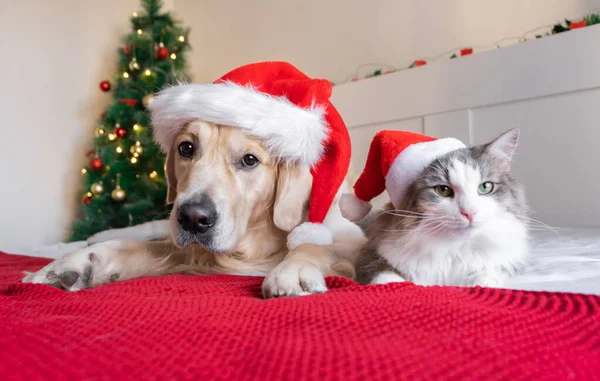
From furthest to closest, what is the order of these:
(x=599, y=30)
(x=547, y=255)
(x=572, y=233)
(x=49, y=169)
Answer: (x=49, y=169) → (x=599, y=30) → (x=572, y=233) → (x=547, y=255)

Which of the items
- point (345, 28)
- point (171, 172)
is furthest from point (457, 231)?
point (345, 28)

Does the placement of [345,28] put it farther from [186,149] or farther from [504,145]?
[504,145]

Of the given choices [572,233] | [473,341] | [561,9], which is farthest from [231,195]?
[561,9]

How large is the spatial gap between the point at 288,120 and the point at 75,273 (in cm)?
74

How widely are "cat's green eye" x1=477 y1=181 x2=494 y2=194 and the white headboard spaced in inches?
57.4

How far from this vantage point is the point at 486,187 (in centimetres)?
102

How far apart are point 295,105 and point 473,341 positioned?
3.67 ft

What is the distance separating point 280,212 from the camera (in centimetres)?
143

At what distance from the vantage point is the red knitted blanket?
1.37ft

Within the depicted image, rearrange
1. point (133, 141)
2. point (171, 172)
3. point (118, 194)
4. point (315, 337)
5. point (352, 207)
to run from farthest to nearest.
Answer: point (133, 141)
point (118, 194)
point (171, 172)
point (352, 207)
point (315, 337)

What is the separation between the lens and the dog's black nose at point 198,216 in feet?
3.86

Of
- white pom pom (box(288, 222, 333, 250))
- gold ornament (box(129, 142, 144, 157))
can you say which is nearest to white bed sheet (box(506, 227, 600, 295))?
white pom pom (box(288, 222, 333, 250))

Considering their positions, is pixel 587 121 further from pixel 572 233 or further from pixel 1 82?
pixel 1 82

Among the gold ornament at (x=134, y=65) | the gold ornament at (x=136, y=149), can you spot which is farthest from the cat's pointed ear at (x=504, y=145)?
the gold ornament at (x=134, y=65)
